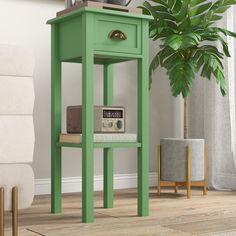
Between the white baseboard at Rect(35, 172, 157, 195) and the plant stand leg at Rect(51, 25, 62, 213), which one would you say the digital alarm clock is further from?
the white baseboard at Rect(35, 172, 157, 195)

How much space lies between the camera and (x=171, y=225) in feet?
6.86

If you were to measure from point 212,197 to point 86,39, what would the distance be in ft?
4.24

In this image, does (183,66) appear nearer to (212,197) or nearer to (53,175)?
(212,197)

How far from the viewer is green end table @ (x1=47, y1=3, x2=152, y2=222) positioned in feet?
7.16

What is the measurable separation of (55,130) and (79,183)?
85 cm

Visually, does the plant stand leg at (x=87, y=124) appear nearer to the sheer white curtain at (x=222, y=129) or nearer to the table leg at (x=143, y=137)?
the table leg at (x=143, y=137)

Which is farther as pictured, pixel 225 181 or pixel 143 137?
pixel 225 181

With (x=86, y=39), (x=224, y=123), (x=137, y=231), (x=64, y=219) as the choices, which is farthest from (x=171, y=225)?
(x=224, y=123)

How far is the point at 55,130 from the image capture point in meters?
2.44

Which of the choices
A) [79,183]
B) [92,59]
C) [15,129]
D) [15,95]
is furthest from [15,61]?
[79,183]

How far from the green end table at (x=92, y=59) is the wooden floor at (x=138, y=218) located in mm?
85

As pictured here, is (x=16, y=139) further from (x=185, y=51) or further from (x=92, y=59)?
(x=185, y=51)

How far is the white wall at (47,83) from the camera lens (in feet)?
9.93

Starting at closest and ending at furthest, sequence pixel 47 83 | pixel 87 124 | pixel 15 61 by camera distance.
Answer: pixel 15 61 → pixel 87 124 → pixel 47 83
